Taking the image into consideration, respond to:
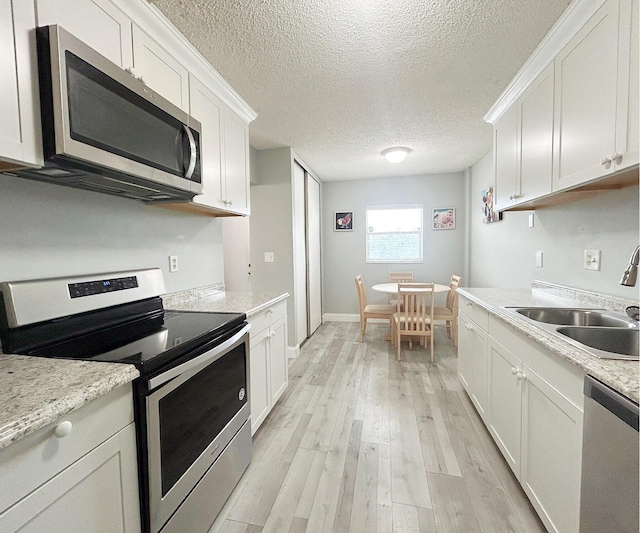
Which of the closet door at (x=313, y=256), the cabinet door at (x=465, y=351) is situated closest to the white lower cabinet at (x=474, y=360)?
the cabinet door at (x=465, y=351)

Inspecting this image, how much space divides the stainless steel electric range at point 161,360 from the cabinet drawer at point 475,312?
1.52 meters

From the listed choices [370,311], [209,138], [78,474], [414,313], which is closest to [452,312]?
[414,313]

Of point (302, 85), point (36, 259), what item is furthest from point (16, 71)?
point (302, 85)

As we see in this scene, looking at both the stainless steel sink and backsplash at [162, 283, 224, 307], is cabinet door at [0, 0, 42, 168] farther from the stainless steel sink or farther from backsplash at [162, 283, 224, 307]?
the stainless steel sink

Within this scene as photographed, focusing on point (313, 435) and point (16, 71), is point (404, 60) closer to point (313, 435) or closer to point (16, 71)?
point (16, 71)

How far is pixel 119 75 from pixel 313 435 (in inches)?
85.7

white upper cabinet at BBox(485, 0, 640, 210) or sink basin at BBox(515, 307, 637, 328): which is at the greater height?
white upper cabinet at BBox(485, 0, 640, 210)

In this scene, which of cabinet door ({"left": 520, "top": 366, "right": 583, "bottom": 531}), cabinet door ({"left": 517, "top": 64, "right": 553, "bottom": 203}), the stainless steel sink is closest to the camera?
cabinet door ({"left": 520, "top": 366, "right": 583, "bottom": 531})

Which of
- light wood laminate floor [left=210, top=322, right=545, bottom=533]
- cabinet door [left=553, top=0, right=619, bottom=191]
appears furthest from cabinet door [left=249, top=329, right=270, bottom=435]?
cabinet door [left=553, top=0, right=619, bottom=191]

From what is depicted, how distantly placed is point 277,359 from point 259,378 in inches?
12.8

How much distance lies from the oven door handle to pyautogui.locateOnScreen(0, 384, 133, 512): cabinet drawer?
0.08m

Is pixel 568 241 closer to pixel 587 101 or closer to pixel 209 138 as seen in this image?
pixel 587 101

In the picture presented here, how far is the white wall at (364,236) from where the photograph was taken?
4672 mm

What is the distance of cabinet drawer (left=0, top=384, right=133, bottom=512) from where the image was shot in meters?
0.59
